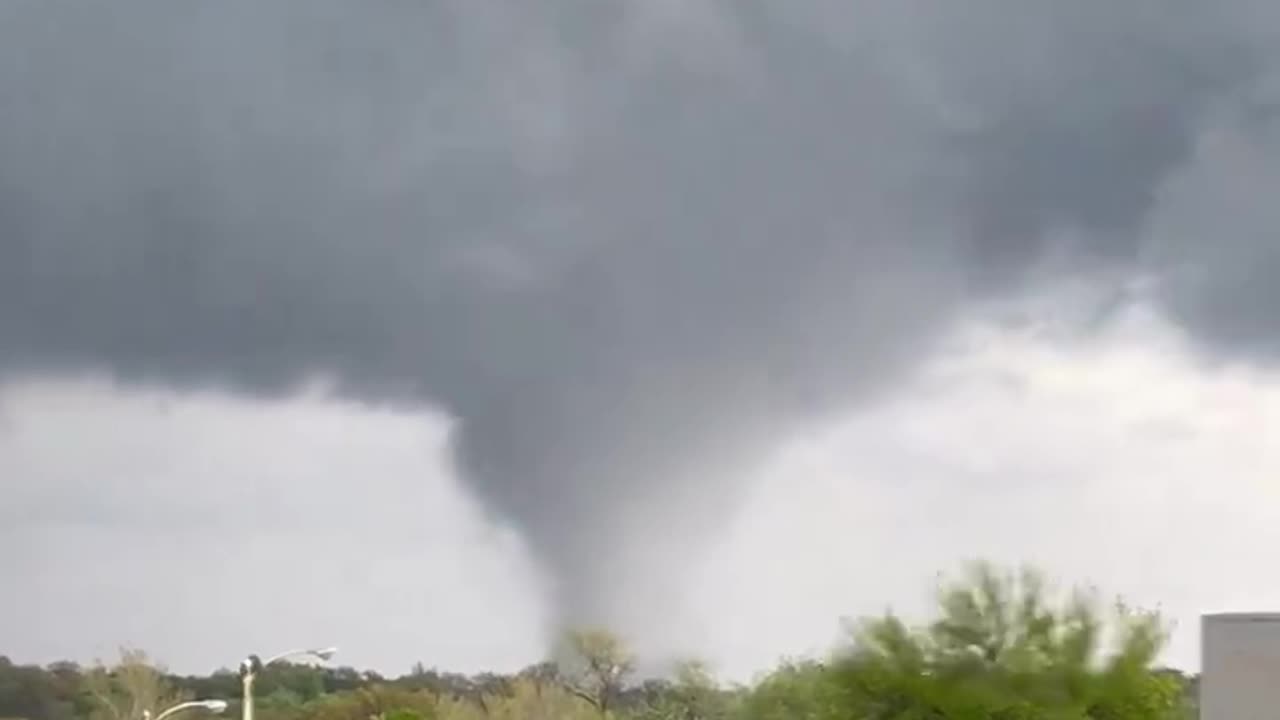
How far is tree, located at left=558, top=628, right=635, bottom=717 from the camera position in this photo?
10662cm

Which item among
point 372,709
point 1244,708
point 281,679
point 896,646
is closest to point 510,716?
point 372,709

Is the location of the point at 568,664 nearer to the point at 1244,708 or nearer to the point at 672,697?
the point at 672,697

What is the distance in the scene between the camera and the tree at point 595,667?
107 m

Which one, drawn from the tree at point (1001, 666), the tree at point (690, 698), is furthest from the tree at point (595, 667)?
the tree at point (1001, 666)

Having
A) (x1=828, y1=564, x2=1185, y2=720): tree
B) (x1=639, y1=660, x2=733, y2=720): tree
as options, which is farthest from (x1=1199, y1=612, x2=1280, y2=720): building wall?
(x1=639, y1=660, x2=733, y2=720): tree

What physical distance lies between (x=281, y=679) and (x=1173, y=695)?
64261 mm

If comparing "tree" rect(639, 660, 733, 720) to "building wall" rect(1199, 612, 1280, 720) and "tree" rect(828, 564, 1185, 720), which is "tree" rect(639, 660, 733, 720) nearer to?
"tree" rect(828, 564, 1185, 720)

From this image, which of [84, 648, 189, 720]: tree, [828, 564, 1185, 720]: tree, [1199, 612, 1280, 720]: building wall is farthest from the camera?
[84, 648, 189, 720]: tree

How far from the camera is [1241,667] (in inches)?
1783

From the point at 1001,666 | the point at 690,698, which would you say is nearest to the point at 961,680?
the point at 1001,666

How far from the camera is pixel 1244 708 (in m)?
45.1

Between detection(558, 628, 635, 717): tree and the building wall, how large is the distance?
6250 centimetres

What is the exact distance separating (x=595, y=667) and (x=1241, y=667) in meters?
65.6

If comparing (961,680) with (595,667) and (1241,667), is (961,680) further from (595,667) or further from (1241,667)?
(595,667)
